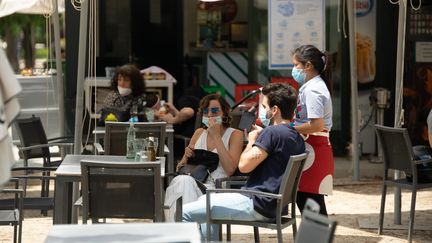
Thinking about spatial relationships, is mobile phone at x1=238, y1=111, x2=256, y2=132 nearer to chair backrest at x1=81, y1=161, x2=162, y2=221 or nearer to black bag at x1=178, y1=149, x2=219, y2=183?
black bag at x1=178, y1=149, x2=219, y2=183

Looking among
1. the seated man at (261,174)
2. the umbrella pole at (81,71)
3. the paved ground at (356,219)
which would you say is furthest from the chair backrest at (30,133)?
the seated man at (261,174)

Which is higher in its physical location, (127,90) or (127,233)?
(127,90)

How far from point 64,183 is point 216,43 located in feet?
25.0

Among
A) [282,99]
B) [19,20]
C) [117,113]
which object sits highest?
[19,20]

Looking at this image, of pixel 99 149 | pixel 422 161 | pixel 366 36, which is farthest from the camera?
pixel 366 36

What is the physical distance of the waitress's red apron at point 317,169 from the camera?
24.8 ft

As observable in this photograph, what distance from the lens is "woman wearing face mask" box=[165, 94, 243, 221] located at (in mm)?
7227

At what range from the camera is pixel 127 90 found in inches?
396

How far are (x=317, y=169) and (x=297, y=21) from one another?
13.2ft

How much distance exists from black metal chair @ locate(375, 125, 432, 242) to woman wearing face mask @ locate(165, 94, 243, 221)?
1.40 meters

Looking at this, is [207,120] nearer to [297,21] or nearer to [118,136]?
[118,136]

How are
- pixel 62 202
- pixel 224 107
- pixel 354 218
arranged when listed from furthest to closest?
pixel 354 218 → pixel 224 107 → pixel 62 202

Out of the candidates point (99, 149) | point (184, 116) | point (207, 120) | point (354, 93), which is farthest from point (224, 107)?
point (354, 93)

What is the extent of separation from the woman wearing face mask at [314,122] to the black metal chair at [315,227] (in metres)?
3.06
